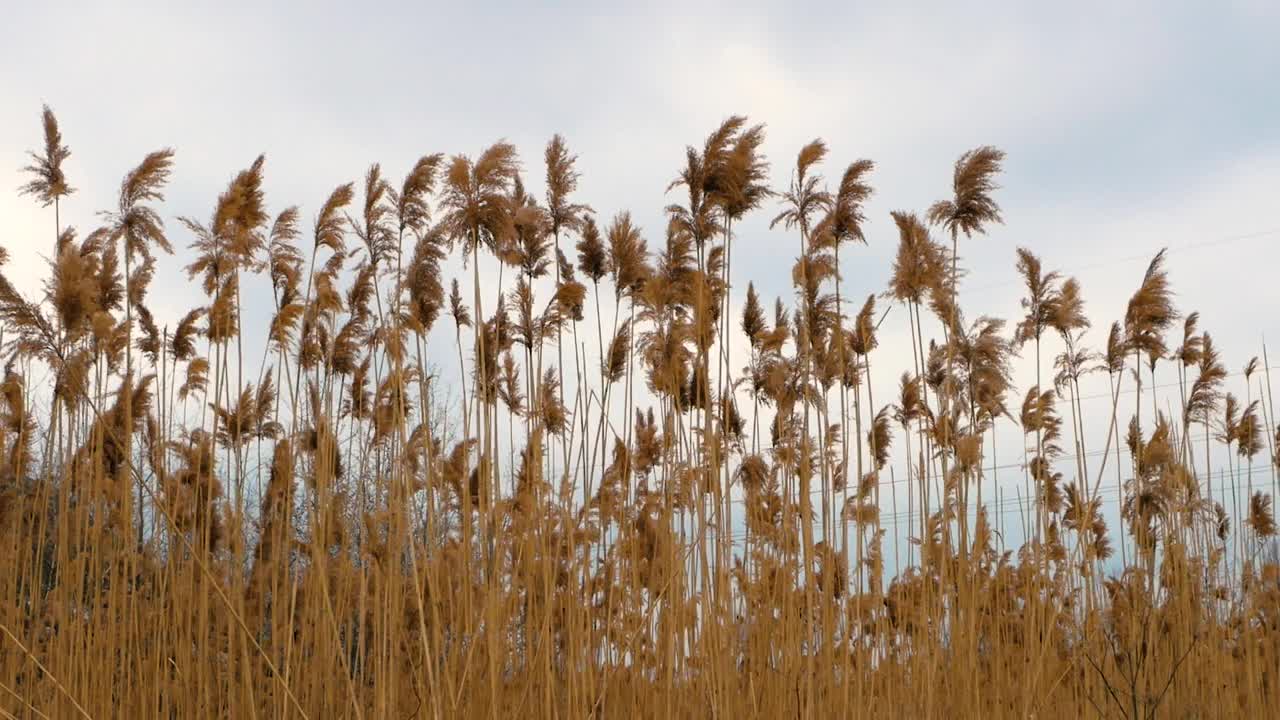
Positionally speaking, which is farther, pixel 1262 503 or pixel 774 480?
pixel 1262 503

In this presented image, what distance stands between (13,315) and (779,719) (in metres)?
3.03

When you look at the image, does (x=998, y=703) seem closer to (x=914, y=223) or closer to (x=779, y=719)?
(x=779, y=719)

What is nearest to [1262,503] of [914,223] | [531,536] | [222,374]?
[914,223]

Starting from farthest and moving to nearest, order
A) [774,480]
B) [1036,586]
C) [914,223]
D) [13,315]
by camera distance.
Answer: [774,480] < [914,223] < [1036,586] < [13,315]

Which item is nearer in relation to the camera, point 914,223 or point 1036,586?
point 1036,586

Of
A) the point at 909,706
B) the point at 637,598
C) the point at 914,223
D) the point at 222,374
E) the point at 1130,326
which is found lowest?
the point at 909,706

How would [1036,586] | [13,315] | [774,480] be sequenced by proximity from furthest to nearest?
[774,480] → [1036,586] → [13,315]

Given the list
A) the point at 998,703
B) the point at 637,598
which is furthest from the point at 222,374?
the point at 998,703

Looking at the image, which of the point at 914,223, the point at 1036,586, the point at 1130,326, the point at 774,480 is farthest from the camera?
the point at 774,480

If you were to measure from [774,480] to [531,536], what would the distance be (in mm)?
2334

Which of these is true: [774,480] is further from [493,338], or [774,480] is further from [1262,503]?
[1262,503]

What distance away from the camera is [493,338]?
3652mm

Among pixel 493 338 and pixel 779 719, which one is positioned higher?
pixel 493 338

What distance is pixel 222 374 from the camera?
167 inches
